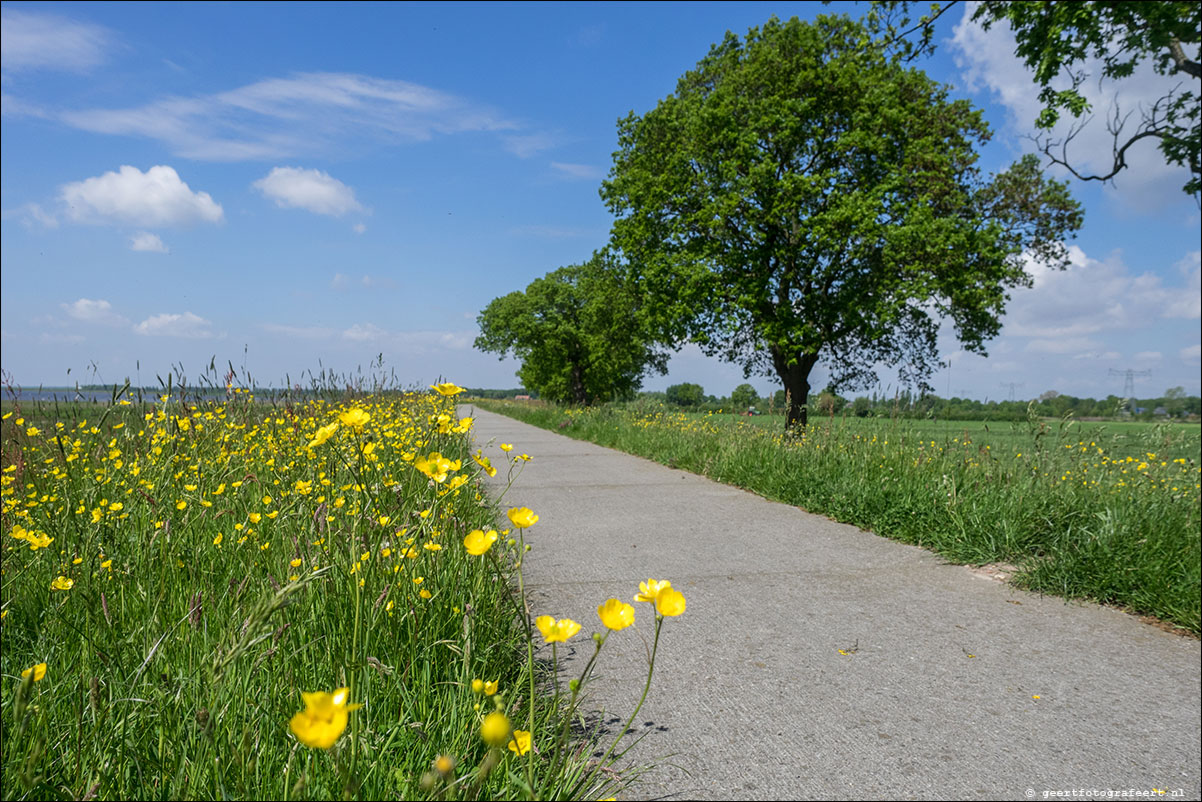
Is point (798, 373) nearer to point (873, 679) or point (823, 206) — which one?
point (823, 206)

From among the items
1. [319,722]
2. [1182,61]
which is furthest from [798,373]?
[319,722]

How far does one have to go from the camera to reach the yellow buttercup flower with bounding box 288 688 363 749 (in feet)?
2.83

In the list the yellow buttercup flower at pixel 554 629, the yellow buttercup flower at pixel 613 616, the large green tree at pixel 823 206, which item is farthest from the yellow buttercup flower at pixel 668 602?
the large green tree at pixel 823 206

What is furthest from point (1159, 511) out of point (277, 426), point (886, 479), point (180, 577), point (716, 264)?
point (716, 264)

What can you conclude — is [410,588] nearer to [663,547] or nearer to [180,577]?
[180,577]

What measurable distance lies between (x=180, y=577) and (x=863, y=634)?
131 inches

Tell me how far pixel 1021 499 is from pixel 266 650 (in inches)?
198

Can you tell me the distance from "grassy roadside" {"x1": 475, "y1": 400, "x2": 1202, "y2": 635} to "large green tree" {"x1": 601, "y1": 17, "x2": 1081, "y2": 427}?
8.08m

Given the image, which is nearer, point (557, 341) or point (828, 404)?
point (828, 404)

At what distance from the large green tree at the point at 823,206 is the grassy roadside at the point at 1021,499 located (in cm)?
808

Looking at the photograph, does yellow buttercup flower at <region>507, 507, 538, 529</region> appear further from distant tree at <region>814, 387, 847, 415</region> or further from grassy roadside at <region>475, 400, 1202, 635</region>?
distant tree at <region>814, 387, 847, 415</region>

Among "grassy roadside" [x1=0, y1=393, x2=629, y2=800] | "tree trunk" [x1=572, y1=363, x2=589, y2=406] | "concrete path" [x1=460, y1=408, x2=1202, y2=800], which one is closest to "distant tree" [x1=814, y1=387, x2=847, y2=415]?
"concrete path" [x1=460, y1=408, x2=1202, y2=800]

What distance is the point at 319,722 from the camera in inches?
35.9

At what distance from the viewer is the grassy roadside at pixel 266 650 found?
1499mm
